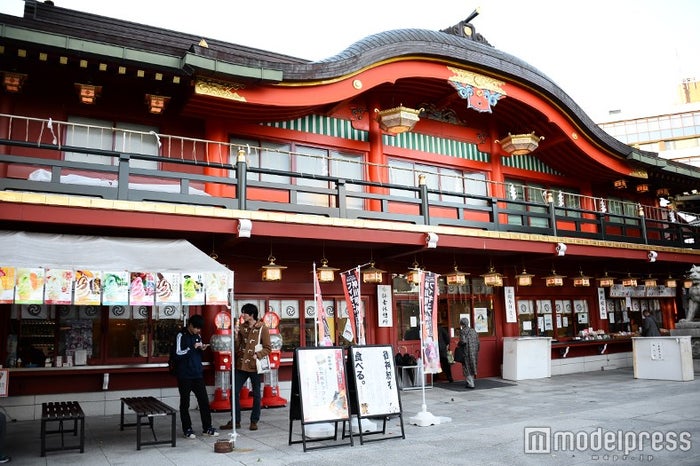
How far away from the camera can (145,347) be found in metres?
11.1

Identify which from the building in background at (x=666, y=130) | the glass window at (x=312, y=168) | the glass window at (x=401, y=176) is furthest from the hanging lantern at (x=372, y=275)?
the building in background at (x=666, y=130)

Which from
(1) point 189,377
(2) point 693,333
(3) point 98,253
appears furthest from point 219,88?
(2) point 693,333

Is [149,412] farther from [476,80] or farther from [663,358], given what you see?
[663,358]

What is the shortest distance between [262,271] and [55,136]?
16.0 ft

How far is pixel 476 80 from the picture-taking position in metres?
15.0

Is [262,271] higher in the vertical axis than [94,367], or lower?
higher

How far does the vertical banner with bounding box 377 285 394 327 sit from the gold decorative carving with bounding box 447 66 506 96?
5771 millimetres

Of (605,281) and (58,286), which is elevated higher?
(605,281)

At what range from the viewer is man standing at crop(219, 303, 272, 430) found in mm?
8859

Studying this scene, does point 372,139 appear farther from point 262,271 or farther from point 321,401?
point 321,401

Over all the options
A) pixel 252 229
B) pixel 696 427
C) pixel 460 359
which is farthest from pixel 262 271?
pixel 696 427

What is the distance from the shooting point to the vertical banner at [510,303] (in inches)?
631

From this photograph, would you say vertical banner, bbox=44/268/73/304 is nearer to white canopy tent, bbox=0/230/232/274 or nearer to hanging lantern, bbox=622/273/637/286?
white canopy tent, bbox=0/230/232/274

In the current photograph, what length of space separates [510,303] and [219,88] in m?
10.0
